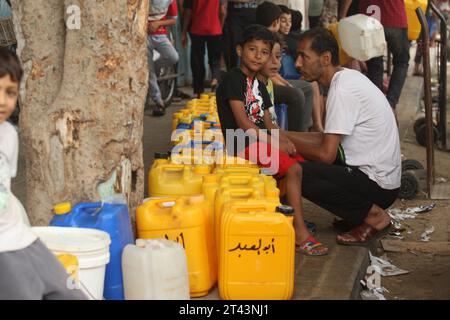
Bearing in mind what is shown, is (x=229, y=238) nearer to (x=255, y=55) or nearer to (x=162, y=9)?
(x=255, y=55)

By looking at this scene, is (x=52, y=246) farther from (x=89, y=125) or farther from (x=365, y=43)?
(x=365, y=43)

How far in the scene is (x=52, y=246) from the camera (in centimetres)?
419

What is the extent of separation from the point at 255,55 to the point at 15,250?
3.41 metres

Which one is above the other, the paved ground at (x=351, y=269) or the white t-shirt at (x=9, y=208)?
the white t-shirt at (x=9, y=208)

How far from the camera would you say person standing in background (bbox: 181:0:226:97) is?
12453mm

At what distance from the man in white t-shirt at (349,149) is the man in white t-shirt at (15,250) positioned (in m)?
2.81

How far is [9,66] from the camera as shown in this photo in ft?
11.7

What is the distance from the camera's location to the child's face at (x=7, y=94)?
3.56 m

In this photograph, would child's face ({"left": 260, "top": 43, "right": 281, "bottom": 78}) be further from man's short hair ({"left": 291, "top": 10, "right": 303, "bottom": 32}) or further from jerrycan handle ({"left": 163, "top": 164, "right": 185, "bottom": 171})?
man's short hair ({"left": 291, "top": 10, "right": 303, "bottom": 32})

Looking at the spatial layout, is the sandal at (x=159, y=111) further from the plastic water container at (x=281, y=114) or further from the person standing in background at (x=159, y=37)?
the plastic water container at (x=281, y=114)

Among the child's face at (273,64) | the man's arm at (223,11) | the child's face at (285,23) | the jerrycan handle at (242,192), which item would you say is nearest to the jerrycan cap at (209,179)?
the jerrycan handle at (242,192)

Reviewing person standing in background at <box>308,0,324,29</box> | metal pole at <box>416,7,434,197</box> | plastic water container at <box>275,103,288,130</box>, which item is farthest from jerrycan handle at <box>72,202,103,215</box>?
person standing in background at <box>308,0,324,29</box>

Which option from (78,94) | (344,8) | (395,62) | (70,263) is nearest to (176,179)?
(78,94)
